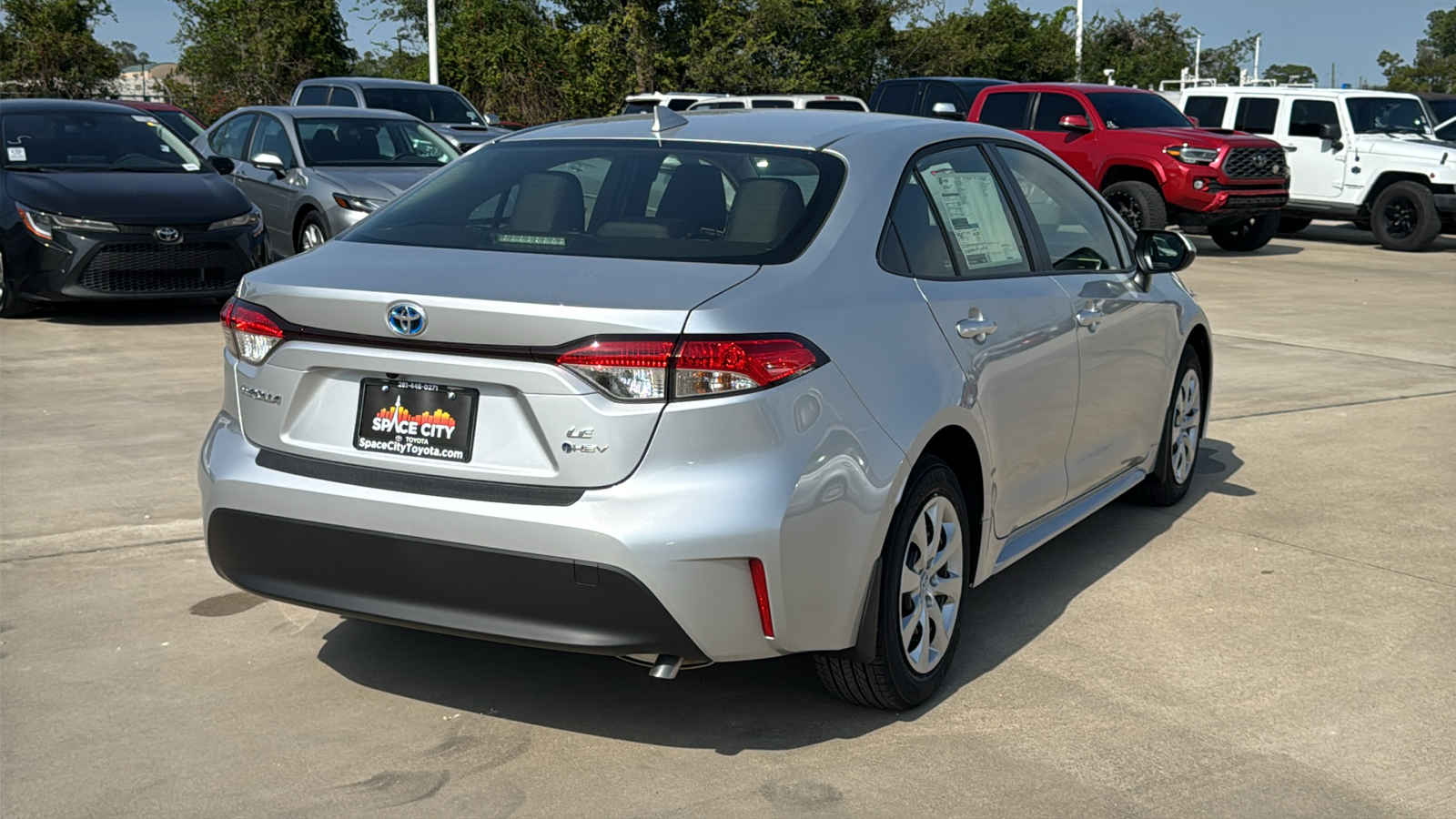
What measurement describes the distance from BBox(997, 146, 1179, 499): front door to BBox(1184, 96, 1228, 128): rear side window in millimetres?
16353

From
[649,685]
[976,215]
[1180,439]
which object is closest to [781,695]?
[649,685]

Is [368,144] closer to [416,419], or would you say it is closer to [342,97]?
[342,97]

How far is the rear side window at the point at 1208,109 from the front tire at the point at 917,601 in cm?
1831

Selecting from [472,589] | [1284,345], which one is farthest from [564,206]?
[1284,345]

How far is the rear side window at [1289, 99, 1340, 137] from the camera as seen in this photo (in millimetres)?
20406

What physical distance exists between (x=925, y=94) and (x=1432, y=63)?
8342 cm

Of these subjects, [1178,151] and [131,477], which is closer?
[131,477]

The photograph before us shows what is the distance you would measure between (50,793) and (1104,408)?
11.5ft

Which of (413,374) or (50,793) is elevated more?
(413,374)

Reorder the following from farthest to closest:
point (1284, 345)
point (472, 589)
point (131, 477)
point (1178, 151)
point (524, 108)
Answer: point (524, 108), point (1178, 151), point (1284, 345), point (131, 477), point (472, 589)

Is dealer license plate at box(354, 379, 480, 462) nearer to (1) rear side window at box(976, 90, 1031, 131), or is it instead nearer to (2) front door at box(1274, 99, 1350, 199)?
(1) rear side window at box(976, 90, 1031, 131)

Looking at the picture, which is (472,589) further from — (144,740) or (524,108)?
(524,108)

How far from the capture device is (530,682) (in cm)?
437

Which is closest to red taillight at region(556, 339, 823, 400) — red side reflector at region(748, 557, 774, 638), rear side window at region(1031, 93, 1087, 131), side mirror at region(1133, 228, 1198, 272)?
red side reflector at region(748, 557, 774, 638)
